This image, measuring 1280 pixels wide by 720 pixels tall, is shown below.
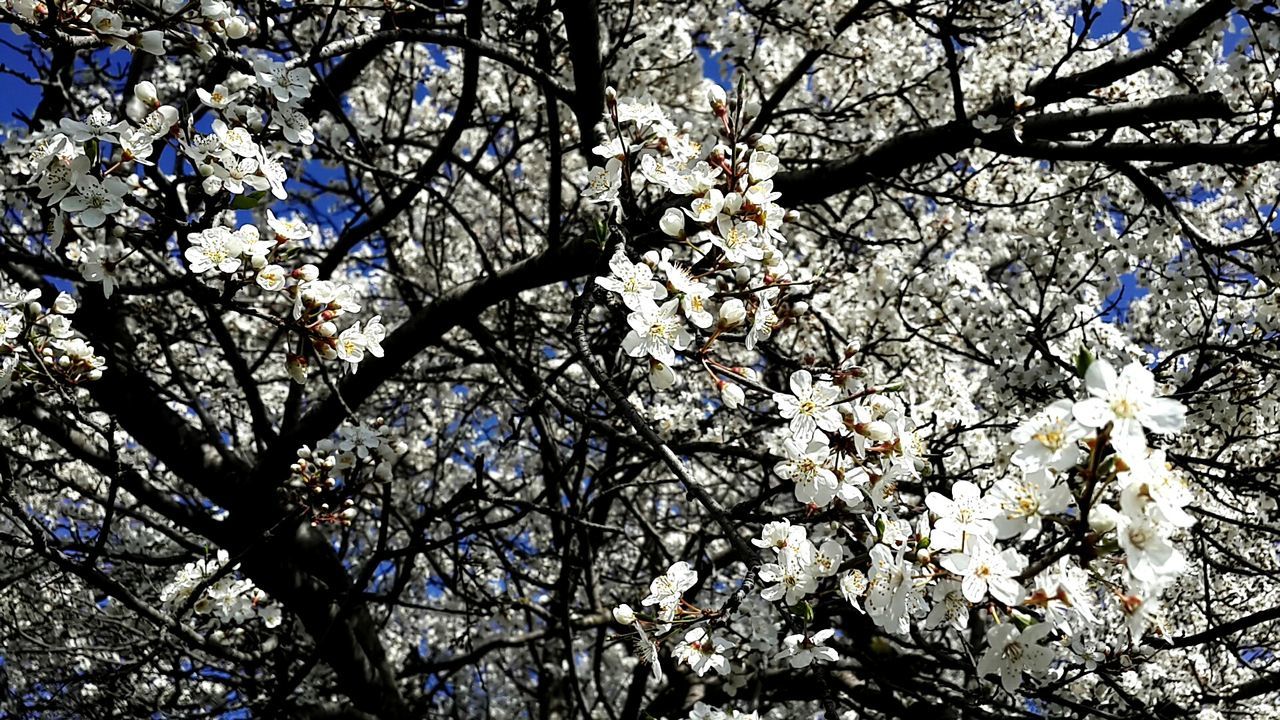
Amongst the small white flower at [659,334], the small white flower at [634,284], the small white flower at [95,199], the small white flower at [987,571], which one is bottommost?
the small white flower at [987,571]

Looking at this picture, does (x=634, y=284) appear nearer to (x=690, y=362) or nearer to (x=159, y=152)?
(x=690, y=362)

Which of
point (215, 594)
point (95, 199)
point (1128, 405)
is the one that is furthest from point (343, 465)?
point (1128, 405)

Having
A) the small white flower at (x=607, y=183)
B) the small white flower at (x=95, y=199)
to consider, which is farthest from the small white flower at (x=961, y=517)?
the small white flower at (x=95, y=199)

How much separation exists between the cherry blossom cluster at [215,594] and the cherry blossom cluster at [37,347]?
71 cm

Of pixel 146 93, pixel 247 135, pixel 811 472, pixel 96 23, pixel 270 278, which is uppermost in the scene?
pixel 96 23

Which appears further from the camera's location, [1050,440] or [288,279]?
[288,279]

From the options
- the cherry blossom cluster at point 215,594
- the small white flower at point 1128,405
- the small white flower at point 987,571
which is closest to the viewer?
the small white flower at point 1128,405

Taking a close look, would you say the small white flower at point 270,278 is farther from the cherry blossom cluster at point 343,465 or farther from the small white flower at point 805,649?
the small white flower at point 805,649

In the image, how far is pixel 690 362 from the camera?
2.55 metres

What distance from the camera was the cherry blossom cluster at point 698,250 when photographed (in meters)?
1.73

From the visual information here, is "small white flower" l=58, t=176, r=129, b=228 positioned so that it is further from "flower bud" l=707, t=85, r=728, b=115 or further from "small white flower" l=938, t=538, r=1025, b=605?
"small white flower" l=938, t=538, r=1025, b=605

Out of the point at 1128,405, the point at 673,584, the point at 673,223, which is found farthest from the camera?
the point at 673,584

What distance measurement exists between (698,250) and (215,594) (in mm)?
2216

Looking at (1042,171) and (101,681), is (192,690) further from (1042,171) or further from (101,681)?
(1042,171)
